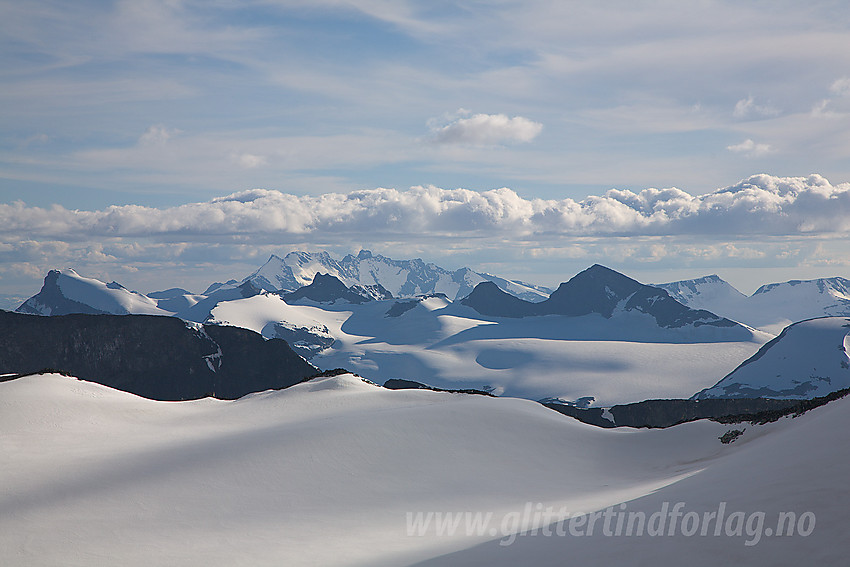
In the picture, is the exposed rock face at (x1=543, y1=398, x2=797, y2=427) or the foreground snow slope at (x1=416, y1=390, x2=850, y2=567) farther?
the exposed rock face at (x1=543, y1=398, x2=797, y2=427)

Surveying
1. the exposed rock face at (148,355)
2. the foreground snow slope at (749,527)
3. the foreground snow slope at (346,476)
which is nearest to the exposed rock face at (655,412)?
the foreground snow slope at (346,476)

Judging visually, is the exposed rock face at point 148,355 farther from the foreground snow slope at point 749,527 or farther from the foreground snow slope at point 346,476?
the foreground snow slope at point 749,527

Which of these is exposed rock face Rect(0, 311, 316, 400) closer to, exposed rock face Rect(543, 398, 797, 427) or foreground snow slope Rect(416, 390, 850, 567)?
exposed rock face Rect(543, 398, 797, 427)

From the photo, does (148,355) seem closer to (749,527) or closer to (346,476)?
(346,476)

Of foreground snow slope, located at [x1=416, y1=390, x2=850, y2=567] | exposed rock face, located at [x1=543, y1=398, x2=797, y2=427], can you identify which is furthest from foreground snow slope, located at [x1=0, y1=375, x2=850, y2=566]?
exposed rock face, located at [x1=543, y1=398, x2=797, y2=427]

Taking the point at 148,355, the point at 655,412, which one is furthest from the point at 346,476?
the point at 148,355

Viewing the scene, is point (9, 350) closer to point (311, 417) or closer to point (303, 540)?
point (311, 417)

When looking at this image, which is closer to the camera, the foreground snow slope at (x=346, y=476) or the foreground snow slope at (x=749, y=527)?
the foreground snow slope at (x=749, y=527)
